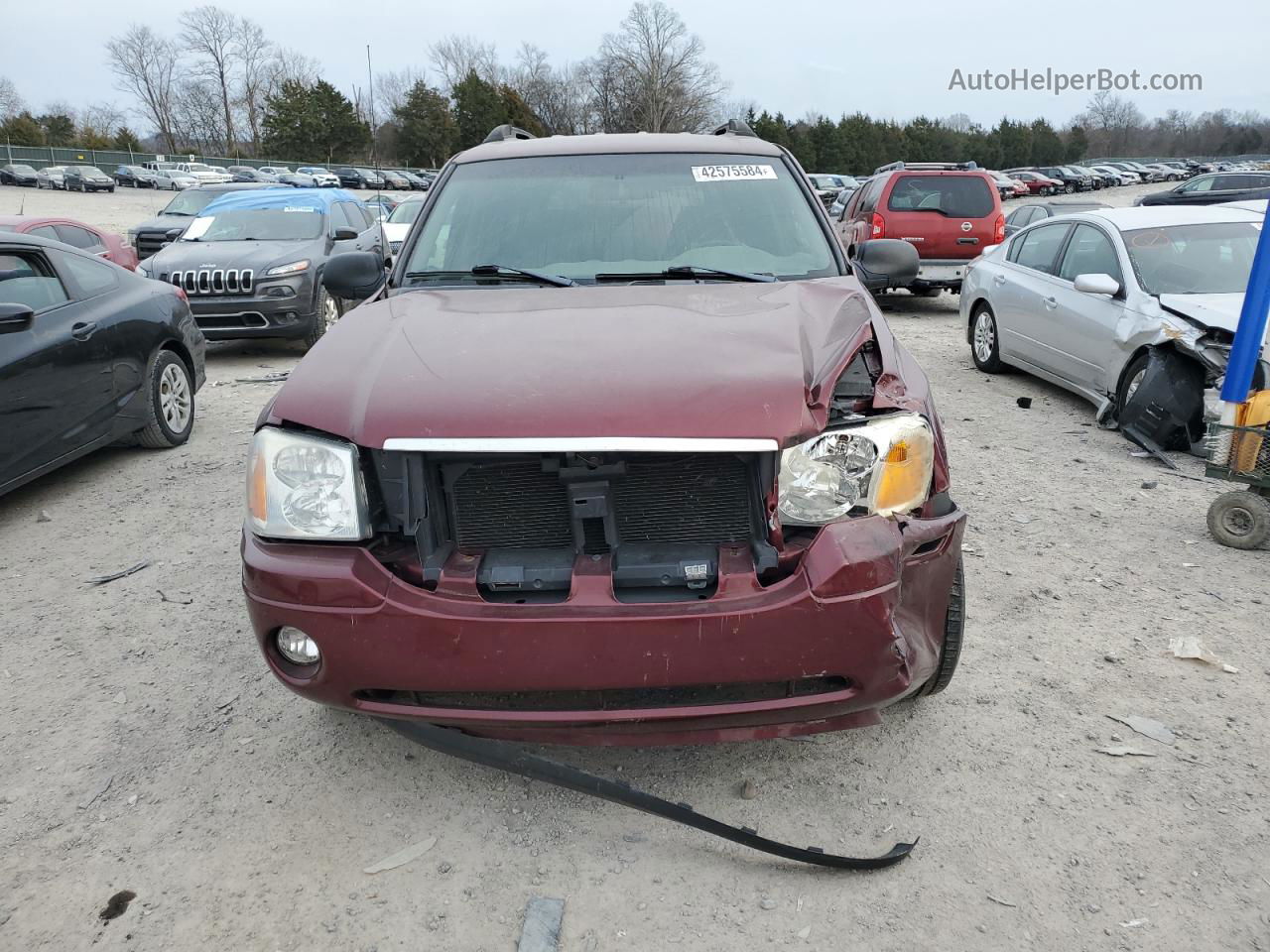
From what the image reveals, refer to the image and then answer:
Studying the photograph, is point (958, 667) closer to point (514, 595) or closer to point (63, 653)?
point (514, 595)

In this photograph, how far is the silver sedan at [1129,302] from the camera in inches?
246

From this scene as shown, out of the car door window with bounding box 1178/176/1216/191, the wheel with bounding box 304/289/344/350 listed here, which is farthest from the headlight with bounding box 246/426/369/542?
the car door window with bounding box 1178/176/1216/191

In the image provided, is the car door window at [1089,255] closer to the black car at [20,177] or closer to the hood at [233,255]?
the hood at [233,255]

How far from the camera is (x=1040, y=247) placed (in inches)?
332

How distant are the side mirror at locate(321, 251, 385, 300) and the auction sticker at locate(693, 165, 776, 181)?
1411 millimetres

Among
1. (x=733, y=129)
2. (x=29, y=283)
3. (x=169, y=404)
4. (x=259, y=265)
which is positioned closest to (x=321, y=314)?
(x=259, y=265)

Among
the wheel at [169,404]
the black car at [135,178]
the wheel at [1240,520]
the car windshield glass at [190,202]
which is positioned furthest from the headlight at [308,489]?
the black car at [135,178]

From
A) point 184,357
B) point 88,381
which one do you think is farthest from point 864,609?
point 184,357

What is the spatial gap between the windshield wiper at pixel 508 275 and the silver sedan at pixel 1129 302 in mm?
4492

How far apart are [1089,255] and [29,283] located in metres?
7.51

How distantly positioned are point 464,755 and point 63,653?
2.16 metres

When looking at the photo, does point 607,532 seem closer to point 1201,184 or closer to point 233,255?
point 233,255

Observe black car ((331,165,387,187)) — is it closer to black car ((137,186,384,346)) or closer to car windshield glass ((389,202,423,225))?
car windshield glass ((389,202,423,225))

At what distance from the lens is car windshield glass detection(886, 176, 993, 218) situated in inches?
521
